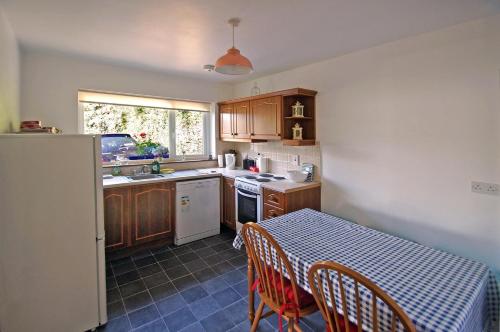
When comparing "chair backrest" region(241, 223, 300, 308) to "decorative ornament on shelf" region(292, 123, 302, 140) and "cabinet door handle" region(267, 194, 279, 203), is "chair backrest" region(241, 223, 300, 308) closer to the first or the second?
"cabinet door handle" region(267, 194, 279, 203)

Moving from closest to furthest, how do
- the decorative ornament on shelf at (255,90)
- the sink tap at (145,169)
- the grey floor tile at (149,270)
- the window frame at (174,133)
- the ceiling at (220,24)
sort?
the ceiling at (220,24)
the grey floor tile at (149,270)
the window frame at (174,133)
the sink tap at (145,169)
the decorative ornament on shelf at (255,90)

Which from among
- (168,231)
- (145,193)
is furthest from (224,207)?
(145,193)

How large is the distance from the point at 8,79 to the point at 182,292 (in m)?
2.26

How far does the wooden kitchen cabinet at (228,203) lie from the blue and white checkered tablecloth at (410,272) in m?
1.65

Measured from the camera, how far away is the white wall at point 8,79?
1.85 m

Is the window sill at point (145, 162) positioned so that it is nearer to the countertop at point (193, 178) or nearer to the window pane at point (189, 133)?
the window pane at point (189, 133)

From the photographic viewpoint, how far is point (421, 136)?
2.25 meters

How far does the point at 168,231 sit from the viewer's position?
331 cm

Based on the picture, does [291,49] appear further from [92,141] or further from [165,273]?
[165,273]

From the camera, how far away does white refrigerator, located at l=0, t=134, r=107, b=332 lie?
157 centimetres

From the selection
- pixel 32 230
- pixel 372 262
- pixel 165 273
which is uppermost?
pixel 32 230

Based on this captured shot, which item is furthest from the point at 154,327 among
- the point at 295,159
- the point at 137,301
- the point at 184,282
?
the point at 295,159

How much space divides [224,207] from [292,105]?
67.6 inches

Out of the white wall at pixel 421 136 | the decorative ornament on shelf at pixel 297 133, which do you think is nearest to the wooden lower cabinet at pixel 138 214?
the decorative ornament on shelf at pixel 297 133
